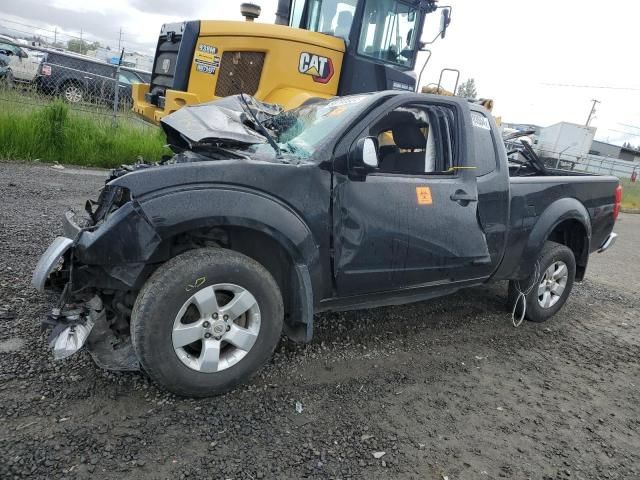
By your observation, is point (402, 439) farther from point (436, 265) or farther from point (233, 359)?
point (436, 265)

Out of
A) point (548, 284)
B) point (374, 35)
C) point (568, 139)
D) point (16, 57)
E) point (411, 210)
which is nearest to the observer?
point (411, 210)

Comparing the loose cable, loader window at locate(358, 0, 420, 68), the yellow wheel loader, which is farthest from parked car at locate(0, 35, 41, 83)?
the loose cable

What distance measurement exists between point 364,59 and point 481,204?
4.50 metres

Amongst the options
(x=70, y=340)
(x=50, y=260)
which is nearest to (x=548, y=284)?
(x=70, y=340)

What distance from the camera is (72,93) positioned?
980cm

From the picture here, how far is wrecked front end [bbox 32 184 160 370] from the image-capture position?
257cm

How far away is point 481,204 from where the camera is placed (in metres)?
3.86

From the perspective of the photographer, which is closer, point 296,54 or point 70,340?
point 70,340

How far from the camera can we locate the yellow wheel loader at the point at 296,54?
7.04 meters

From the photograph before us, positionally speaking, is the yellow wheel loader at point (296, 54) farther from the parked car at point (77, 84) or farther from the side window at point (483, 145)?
the side window at point (483, 145)

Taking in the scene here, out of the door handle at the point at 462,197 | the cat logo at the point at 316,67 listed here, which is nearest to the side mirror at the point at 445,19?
the cat logo at the point at 316,67

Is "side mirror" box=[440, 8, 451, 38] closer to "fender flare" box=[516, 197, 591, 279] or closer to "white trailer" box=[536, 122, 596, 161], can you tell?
"fender flare" box=[516, 197, 591, 279]

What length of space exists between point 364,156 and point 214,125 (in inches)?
42.9

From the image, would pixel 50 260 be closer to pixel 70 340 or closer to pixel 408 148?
pixel 70 340
